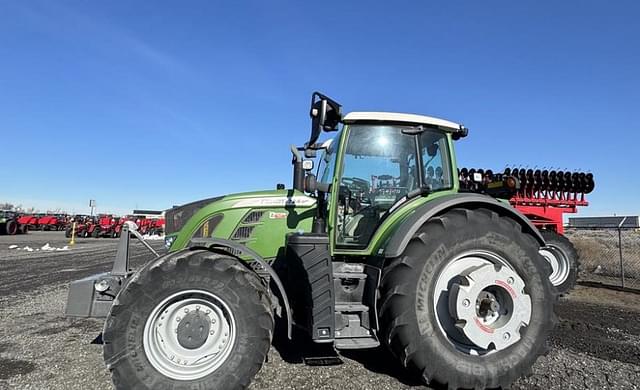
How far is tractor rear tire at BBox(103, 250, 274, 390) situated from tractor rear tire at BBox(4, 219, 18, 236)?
119 feet

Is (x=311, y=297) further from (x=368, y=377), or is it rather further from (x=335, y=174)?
(x=335, y=174)

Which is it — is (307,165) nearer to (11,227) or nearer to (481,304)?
(481,304)

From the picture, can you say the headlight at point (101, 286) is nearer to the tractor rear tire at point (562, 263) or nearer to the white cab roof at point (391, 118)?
the white cab roof at point (391, 118)

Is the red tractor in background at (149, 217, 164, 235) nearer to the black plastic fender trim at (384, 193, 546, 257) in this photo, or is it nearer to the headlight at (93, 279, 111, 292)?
the headlight at (93, 279, 111, 292)

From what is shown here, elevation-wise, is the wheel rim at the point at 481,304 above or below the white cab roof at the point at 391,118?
below

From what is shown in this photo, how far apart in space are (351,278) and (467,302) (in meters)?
1.03

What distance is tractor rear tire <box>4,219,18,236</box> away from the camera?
31.0 metres

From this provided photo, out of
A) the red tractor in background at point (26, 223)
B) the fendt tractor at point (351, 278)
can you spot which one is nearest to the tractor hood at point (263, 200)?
the fendt tractor at point (351, 278)

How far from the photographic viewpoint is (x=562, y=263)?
849 cm

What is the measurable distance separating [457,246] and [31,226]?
5019 cm

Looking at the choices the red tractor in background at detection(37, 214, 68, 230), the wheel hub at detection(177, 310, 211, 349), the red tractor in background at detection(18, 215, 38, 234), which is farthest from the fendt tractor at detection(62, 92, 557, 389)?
the red tractor in background at detection(37, 214, 68, 230)

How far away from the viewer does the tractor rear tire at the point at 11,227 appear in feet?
102

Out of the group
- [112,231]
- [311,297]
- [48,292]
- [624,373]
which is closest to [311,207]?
[311,297]

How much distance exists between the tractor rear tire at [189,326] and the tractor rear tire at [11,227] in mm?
36402
